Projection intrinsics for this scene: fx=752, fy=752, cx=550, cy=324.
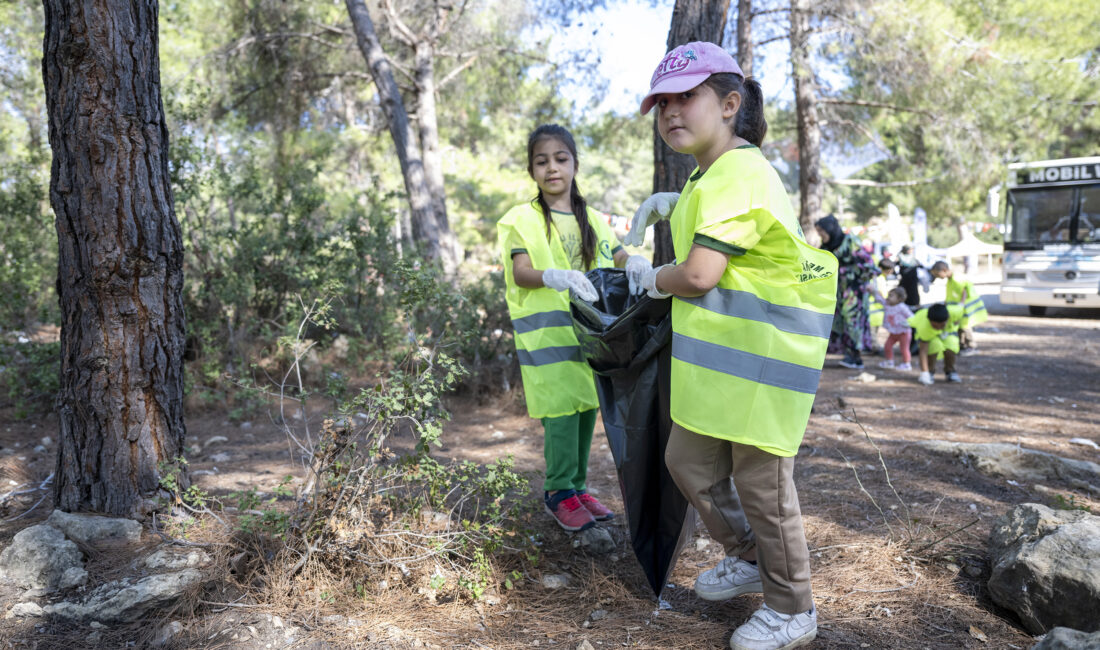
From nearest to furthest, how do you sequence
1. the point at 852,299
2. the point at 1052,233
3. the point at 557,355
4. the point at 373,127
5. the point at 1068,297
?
the point at 557,355 → the point at 852,299 → the point at 1068,297 → the point at 1052,233 → the point at 373,127

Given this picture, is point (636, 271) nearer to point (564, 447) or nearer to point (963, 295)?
point (564, 447)

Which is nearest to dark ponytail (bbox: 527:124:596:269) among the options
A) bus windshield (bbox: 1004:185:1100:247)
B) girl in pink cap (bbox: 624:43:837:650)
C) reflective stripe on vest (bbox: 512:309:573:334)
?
reflective stripe on vest (bbox: 512:309:573:334)

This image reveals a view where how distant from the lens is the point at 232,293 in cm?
618

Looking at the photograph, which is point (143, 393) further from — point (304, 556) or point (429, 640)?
point (429, 640)

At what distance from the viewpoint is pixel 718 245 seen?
78.1 inches

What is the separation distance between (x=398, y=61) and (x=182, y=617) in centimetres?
1036

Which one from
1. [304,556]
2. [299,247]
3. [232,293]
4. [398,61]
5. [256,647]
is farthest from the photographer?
[398,61]

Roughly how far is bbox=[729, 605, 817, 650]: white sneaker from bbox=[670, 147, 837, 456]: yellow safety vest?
51 centimetres

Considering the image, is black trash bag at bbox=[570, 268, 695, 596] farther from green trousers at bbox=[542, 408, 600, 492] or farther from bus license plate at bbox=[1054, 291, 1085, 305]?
bus license plate at bbox=[1054, 291, 1085, 305]

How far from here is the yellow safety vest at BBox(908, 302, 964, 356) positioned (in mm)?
7062

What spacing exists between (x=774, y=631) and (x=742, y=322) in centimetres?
90

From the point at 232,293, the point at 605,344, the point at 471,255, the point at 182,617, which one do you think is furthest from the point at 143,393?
the point at 471,255

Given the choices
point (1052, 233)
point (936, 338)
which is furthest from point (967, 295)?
point (1052, 233)

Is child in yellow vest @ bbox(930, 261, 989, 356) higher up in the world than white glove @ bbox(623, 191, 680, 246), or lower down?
lower down
